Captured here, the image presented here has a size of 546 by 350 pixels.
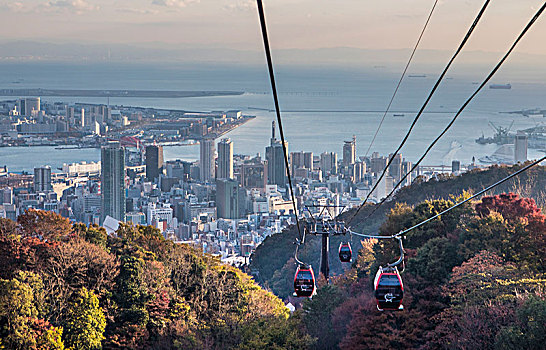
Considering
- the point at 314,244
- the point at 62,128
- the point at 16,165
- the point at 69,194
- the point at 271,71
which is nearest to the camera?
the point at 271,71

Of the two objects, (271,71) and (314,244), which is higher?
(271,71)

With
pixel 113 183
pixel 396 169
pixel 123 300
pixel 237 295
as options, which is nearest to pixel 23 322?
pixel 123 300

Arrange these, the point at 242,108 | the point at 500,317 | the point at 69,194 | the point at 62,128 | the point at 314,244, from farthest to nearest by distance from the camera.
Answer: the point at 242,108 < the point at 62,128 < the point at 69,194 < the point at 314,244 < the point at 500,317

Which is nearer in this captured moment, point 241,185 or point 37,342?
point 37,342

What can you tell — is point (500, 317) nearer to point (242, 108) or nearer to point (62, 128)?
point (62, 128)

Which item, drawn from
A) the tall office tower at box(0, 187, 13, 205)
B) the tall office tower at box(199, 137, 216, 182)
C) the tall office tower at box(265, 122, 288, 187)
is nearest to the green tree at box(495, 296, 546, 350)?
the tall office tower at box(0, 187, 13, 205)

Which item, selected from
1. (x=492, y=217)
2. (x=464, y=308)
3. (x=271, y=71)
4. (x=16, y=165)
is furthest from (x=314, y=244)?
(x=16, y=165)

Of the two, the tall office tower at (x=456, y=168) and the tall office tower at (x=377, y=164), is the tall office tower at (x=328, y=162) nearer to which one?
the tall office tower at (x=377, y=164)
